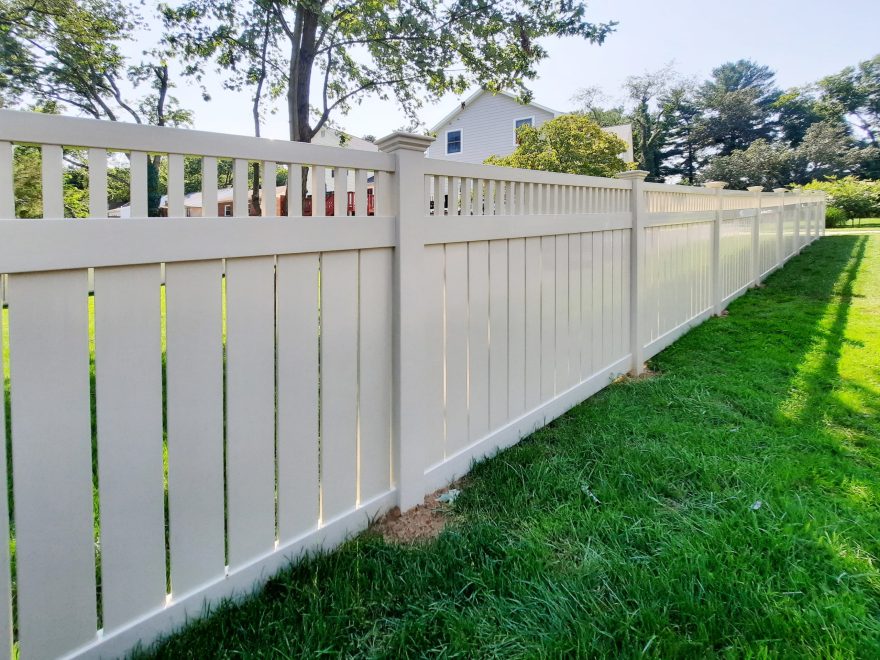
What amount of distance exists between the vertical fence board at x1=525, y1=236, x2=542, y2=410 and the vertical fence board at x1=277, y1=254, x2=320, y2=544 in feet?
4.60

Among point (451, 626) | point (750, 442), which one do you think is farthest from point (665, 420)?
point (451, 626)

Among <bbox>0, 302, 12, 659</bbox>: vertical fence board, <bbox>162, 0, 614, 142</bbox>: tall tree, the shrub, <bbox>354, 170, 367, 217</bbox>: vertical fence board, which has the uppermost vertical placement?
<bbox>162, 0, 614, 142</bbox>: tall tree

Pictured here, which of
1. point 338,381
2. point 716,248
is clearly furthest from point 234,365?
point 716,248

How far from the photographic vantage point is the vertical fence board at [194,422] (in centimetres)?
148

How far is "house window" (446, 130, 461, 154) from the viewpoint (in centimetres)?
1970

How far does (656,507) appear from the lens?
2.14 meters

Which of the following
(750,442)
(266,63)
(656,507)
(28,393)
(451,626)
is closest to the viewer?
(28,393)

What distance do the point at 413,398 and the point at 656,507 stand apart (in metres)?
1.04

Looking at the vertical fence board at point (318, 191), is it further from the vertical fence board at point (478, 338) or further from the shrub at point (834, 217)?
the shrub at point (834, 217)

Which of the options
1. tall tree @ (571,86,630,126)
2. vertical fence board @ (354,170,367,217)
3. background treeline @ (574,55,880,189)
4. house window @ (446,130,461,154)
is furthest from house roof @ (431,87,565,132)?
vertical fence board @ (354,170,367,217)

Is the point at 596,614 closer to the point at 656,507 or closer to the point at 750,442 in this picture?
the point at 656,507

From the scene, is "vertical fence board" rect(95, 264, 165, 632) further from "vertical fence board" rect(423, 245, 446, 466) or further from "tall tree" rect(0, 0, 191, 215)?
"tall tree" rect(0, 0, 191, 215)

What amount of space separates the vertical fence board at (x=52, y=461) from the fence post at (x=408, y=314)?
1065mm

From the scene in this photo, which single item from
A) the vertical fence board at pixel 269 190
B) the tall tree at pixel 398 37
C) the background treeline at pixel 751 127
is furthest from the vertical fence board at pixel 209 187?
the background treeline at pixel 751 127
